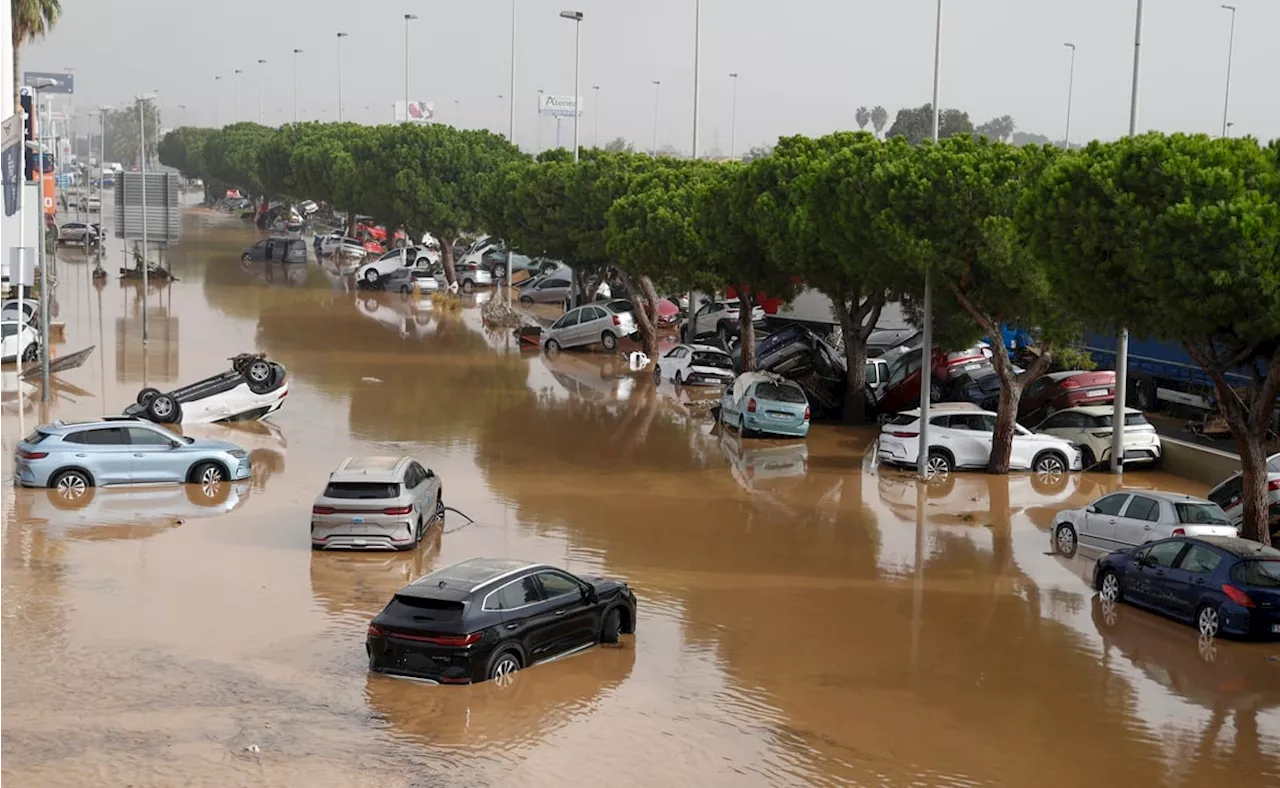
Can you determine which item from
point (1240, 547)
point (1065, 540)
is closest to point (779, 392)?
point (1065, 540)

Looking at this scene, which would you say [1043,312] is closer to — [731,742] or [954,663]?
[954,663]

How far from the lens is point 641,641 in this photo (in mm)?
17469

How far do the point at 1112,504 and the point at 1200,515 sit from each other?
144 centimetres

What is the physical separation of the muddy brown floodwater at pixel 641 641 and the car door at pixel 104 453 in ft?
1.85

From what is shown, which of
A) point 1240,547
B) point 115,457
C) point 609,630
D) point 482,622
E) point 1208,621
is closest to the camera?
point 482,622

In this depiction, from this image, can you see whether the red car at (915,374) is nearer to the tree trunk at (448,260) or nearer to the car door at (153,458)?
the car door at (153,458)

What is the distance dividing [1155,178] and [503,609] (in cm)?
1024

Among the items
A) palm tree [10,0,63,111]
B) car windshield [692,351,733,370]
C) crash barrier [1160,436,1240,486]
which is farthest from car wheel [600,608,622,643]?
palm tree [10,0,63,111]

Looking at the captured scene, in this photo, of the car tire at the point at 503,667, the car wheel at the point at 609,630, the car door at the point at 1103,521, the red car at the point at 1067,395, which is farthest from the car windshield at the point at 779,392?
the car tire at the point at 503,667

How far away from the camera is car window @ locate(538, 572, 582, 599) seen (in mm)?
16531

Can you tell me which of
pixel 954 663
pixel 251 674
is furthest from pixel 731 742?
pixel 251 674

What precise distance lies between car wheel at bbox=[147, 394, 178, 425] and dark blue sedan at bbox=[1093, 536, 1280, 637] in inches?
813

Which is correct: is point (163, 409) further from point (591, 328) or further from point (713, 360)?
point (591, 328)

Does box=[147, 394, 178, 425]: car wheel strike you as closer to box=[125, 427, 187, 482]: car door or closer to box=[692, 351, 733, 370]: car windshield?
box=[125, 427, 187, 482]: car door
